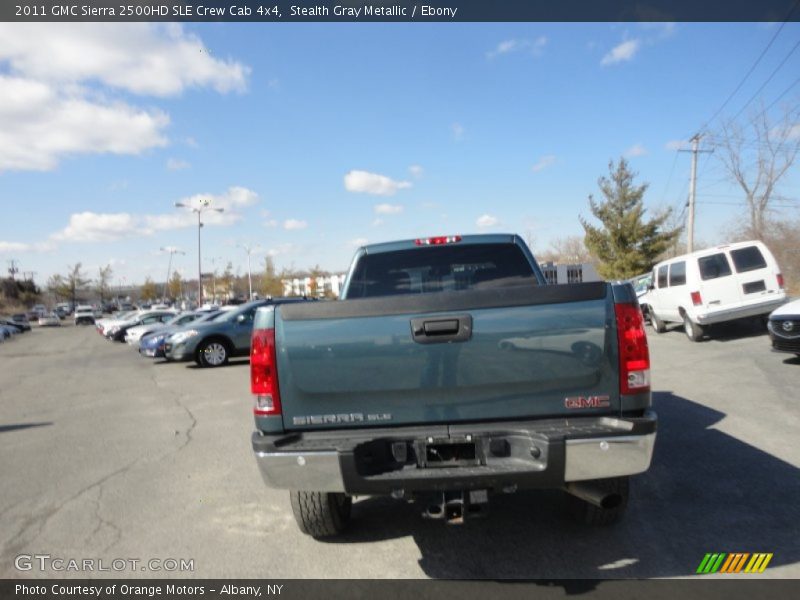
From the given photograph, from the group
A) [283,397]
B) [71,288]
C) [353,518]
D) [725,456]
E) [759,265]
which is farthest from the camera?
[71,288]

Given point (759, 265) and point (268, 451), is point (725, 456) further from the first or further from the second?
point (759, 265)

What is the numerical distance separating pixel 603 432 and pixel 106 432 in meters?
7.03

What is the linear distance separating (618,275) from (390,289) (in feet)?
125

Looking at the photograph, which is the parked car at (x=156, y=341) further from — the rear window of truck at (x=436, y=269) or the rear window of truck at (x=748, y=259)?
the rear window of truck at (x=748, y=259)

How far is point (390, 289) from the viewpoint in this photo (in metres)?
4.93

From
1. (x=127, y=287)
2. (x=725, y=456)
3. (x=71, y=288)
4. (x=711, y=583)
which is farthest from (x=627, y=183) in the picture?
(x=127, y=287)

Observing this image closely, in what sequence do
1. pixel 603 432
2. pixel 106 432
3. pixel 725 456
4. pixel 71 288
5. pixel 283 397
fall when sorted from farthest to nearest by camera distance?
pixel 71 288, pixel 106 432, pixel 725 456, pixel 283 397, pixel 603 432

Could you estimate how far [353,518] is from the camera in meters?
4.40

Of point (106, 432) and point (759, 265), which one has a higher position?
point (759, 265)

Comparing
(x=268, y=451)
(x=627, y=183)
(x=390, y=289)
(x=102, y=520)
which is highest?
(x=627, y=183)

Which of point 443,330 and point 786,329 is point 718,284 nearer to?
point 786,329

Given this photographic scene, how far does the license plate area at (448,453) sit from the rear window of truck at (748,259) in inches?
493

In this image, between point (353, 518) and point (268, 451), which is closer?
point (268, 451)

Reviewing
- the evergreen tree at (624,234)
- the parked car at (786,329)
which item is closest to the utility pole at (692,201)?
the evergreen tree at (624,234)
